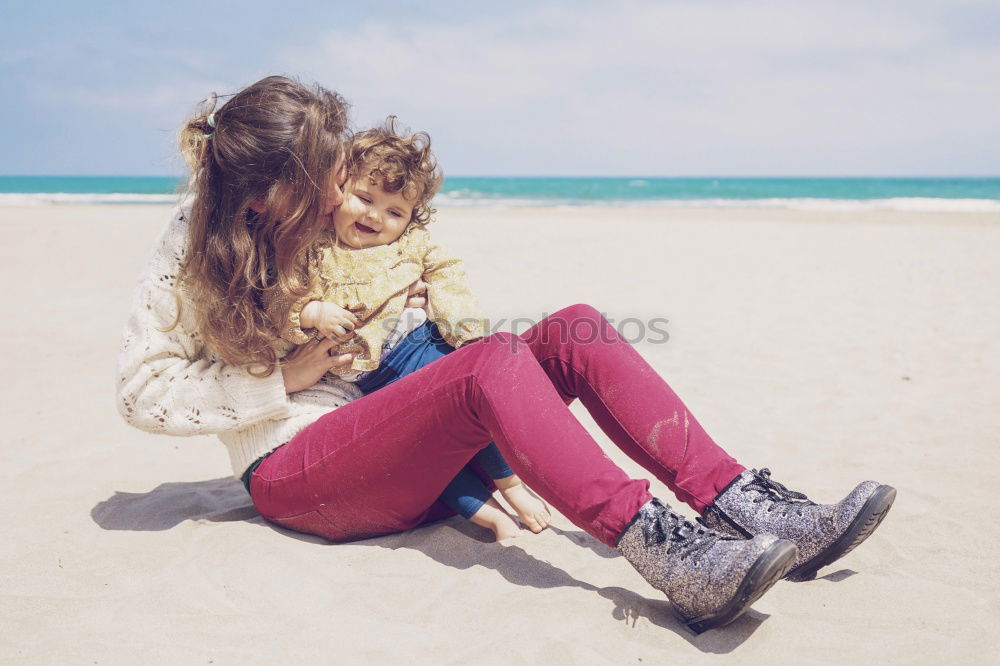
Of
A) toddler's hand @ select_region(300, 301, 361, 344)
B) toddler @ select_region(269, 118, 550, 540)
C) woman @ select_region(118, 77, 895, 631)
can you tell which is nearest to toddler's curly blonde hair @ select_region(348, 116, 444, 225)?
toddler @ select_region(269, 118, 550, 540)

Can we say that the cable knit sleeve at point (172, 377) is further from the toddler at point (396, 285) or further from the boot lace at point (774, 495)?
the boot lace at point (774, 495)

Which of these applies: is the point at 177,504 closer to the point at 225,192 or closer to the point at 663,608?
the point at 225,192

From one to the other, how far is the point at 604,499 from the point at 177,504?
5.73 ft

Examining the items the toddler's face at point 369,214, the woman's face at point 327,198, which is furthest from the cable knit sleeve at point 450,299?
the woman's face at point 327,198

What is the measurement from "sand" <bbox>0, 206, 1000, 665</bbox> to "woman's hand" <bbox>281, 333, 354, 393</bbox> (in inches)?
20.0

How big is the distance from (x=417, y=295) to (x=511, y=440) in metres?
0.84

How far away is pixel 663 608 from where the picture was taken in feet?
6.54

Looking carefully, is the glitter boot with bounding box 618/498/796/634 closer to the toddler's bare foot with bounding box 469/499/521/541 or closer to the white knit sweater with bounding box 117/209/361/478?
the toddler's bare foot with bounding box 469/499/521/541

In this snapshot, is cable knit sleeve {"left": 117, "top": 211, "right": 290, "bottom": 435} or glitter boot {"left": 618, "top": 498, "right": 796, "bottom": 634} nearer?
glitter boot {"left": 618, "top": 498, "right": 796, "bottom": 634}

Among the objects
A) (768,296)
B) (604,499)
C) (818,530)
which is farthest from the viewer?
(768,296)

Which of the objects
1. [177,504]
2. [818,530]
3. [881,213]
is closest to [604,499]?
[818,530]

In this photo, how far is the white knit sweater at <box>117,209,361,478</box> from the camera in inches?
83.5

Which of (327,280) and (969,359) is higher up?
(327,280)

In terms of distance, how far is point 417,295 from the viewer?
2574mm
